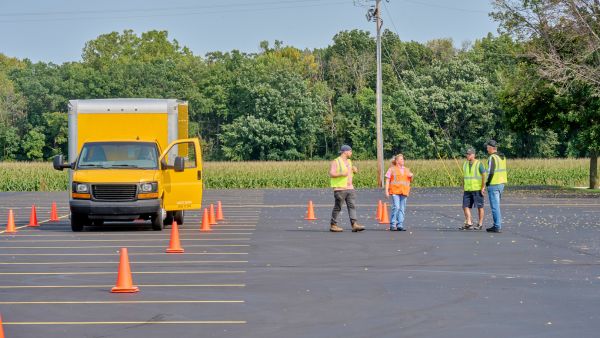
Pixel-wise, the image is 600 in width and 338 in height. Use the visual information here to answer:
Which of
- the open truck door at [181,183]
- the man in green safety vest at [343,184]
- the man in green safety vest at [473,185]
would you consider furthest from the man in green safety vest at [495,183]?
the open truck door at [181,183]

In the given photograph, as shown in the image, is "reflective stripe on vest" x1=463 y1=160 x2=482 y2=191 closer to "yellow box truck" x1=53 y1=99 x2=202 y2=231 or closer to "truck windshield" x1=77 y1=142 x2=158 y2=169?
"yellow box truck" x1=53 y1=99 x2=202 y2=231

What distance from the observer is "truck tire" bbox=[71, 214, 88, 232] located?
25.3m

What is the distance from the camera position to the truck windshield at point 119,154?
85.3 feet

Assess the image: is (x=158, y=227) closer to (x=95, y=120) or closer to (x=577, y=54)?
(x=95, y=120)

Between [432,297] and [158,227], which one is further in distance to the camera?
[158,227]

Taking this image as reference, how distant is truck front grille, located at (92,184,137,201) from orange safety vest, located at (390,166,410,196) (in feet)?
18.3

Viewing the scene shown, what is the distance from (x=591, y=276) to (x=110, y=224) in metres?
15.4

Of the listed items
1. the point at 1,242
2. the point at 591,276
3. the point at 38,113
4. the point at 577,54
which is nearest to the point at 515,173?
the point at 577,54

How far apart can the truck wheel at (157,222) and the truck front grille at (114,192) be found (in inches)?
32.1

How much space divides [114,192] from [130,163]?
1.33 metres

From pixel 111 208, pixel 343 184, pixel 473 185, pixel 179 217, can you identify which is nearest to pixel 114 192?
pixel 111 208

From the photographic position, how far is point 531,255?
63.3ft

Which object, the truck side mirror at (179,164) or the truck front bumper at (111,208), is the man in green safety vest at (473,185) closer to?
the truck side mirror at (179,164)

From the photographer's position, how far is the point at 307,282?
609 inches
